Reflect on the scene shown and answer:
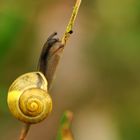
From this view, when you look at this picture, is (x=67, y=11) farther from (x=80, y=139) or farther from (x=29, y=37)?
(x=80, y=139)

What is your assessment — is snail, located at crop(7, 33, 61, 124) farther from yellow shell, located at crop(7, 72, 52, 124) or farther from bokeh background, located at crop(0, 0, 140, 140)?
bokeh background, located at crop(0, 0, 140, 140)

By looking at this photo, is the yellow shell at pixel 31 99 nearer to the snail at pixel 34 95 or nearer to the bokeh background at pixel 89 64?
the snail at pixel 34 95

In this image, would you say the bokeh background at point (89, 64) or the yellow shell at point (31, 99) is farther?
the bokeh background at point (89, 64)

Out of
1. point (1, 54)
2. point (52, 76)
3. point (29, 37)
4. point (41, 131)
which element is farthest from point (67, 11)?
point (52, 76)

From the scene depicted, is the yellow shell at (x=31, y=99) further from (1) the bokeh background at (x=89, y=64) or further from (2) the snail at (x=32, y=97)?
(1) the bokeh background at (x=89, y=64)

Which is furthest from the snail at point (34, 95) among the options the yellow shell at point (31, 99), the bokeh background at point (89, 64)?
the bokeh background at point (89, 64)

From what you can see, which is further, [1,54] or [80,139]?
[80,139]
